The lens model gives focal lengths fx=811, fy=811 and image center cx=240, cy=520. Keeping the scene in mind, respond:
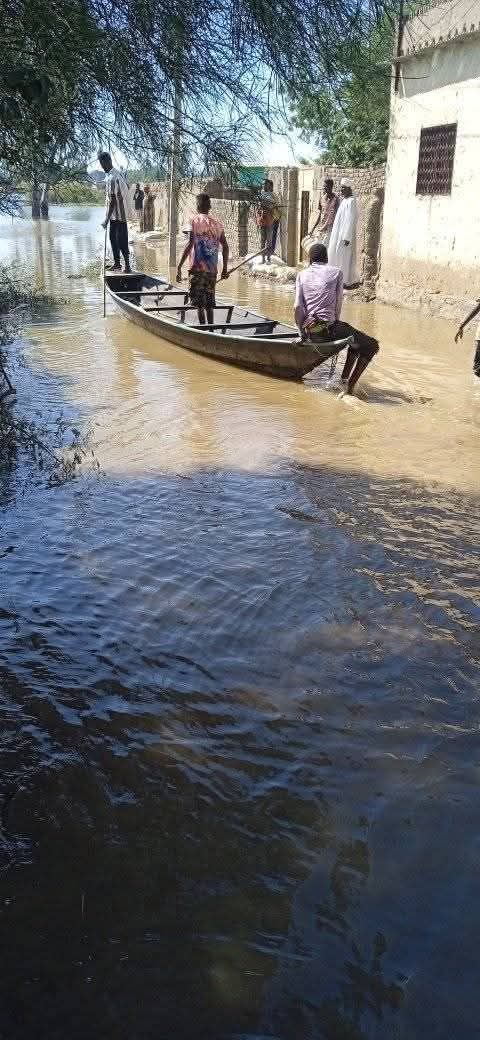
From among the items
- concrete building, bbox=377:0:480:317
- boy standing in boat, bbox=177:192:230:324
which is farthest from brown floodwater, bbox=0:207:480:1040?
concrete building, bbox=377:0:480:317

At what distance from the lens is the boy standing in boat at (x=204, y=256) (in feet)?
32.6

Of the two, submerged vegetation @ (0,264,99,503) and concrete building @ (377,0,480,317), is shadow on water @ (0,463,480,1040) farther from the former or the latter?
concrete building @ (377,0,480,317)

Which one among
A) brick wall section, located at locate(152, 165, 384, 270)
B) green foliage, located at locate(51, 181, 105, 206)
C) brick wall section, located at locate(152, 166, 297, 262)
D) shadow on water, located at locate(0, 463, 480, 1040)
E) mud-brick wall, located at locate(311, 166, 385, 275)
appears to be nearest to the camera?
shadow on water, located at locate(0, 463, 480, 1040)

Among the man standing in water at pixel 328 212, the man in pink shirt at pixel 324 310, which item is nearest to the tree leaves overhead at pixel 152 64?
the man in pink shirt at pixel 324 310

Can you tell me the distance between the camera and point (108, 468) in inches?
252

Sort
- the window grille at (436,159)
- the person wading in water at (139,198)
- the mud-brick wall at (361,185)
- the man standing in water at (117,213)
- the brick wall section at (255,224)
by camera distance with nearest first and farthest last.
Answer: the window grille at (436,159)
the man standing in water at (117,213)
the mud-brick wall at (361,185)
the brick wall section at (255,224)
the person wading in water at (139,198)

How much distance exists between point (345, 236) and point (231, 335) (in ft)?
11.6

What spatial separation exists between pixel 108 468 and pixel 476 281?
296 inches

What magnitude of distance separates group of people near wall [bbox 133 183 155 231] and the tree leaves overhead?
3038 centimetres

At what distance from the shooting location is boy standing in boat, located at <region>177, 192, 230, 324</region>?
994 cm

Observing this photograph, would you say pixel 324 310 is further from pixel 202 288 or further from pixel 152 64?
pixel 152 64

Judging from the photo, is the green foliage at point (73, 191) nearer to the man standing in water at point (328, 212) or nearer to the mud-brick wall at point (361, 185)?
the man standing in water at point (328, 212)

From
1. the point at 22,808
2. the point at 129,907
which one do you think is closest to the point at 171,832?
the point at 129,907

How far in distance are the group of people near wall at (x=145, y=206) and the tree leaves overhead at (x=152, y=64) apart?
30.4m
